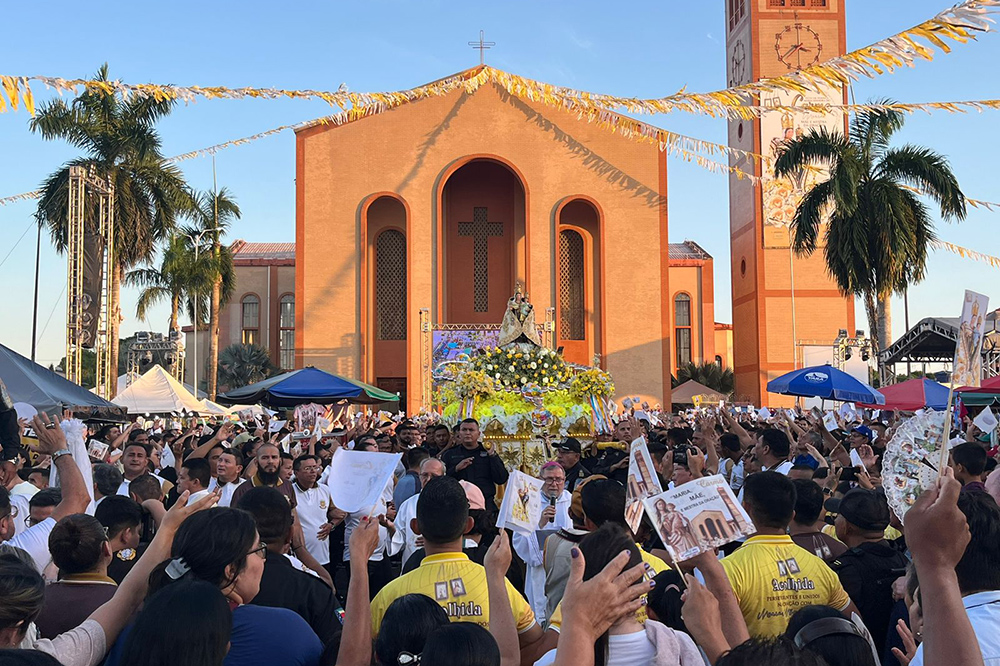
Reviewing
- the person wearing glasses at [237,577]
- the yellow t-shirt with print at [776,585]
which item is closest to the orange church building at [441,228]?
the yellow t-shirt with print at [776,585]

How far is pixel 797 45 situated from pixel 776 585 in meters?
41.4

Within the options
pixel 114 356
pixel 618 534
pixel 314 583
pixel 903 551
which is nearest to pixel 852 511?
pixel 903 551

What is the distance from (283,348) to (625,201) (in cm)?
2499

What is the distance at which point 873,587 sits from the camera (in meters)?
4.67

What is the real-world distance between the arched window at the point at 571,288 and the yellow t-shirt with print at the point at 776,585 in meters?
33.8

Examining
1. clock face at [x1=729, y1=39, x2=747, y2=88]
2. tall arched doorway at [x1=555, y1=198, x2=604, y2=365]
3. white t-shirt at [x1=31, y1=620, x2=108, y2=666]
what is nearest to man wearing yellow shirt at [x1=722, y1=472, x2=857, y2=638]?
white t-shirt at [x1=31, y1=620, x2=108, y2=666]

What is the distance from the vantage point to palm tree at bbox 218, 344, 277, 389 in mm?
46500

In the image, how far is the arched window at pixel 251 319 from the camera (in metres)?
53.8

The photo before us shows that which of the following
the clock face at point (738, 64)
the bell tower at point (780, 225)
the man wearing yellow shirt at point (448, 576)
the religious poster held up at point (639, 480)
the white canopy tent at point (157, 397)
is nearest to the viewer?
the religious poster held up at point (639, 480)

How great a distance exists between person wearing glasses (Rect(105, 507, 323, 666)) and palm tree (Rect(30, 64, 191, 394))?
25821 millimetres

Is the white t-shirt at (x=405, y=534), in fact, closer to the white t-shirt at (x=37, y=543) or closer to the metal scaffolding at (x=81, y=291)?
the white t-shirt at (x=37, y=543)

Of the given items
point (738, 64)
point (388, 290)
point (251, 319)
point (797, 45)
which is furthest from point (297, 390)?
point (251, 319)

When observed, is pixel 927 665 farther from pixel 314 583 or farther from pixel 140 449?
pixel 140 449

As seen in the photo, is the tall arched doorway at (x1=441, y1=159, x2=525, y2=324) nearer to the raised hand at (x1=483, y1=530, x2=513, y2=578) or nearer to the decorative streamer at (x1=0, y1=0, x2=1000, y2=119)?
the decorative streamer at (x1=0, y1=0, x2=1000, y2=119)
